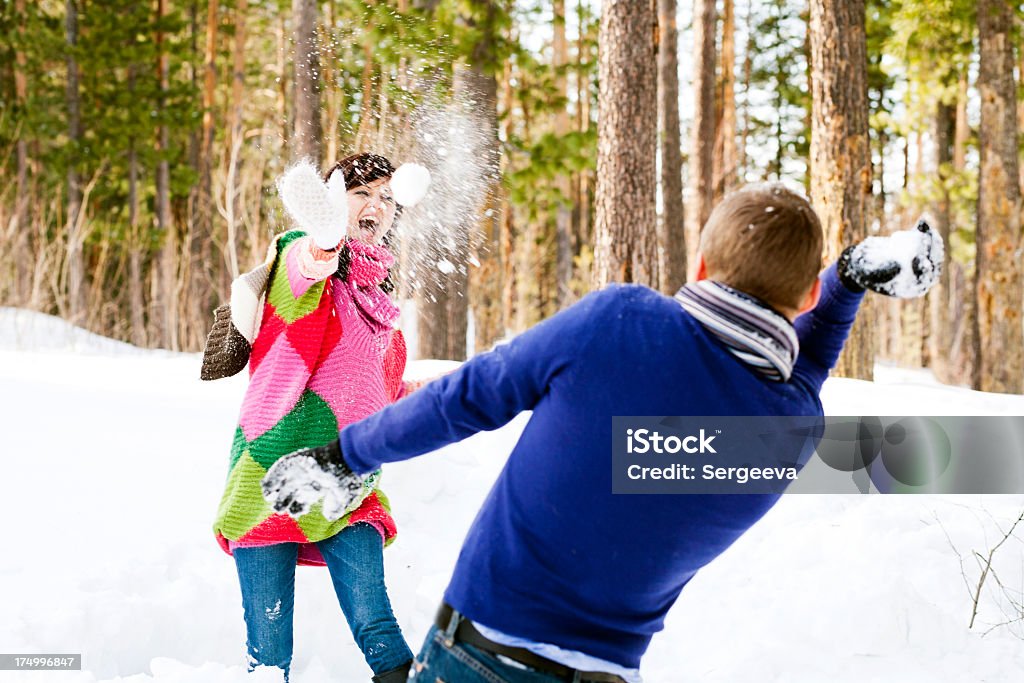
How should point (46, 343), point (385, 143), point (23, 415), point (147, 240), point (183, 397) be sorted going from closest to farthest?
point (23, 415)
point (183, 397)
point (385, 143)
point (46, 343)
point (147, 240)

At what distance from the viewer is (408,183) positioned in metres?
2.33

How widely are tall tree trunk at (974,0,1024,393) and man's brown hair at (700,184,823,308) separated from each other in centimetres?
953

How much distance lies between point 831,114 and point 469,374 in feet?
19.3

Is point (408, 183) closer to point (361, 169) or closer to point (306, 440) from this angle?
point (361, 169)

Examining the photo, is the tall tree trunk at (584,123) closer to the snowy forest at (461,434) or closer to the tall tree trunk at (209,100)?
the tall tree trunk at (209,100)

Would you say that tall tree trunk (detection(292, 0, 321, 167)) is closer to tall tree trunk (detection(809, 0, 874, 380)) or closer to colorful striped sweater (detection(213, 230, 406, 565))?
tall tree trunk (detection(809, 0, 874, 380))

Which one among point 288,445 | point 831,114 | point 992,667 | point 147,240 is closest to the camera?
point 288,445

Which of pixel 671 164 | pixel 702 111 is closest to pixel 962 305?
pixel 702 111

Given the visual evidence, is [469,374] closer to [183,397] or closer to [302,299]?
[302,299]

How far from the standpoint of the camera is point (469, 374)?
1.21 meters

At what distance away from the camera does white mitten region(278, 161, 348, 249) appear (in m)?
1.80

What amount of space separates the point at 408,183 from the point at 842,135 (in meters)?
4.88

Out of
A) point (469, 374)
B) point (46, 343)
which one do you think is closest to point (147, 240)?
point (46, 343)

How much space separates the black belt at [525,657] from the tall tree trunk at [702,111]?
435 inches
